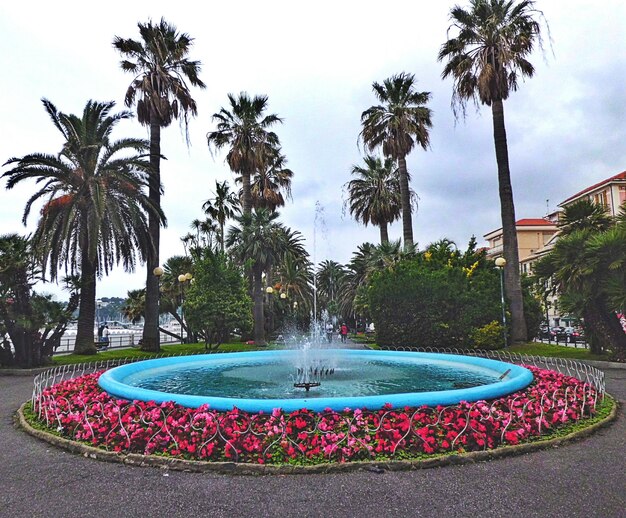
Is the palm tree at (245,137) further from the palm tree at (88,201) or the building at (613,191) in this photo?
the building at (613,191)

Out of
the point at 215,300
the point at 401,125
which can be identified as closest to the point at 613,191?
the point at 401,125

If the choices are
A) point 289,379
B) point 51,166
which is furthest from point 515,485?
point 51,166

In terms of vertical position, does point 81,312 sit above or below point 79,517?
above

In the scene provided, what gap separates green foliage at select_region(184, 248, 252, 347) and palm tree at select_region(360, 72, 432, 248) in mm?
12467

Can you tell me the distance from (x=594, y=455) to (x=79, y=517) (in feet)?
19.1

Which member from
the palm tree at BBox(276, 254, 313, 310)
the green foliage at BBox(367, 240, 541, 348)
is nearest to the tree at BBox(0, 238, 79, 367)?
the green foliage at BBox(367, 240, 541, 348)

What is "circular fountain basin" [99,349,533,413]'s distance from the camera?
6.71 m

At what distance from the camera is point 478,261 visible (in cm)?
2325

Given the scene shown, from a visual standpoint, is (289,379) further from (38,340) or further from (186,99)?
(186,99)

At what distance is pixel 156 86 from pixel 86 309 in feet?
41.9

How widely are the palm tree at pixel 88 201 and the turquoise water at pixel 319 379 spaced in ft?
25.4

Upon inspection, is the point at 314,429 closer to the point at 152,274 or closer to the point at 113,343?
the point at 152,274

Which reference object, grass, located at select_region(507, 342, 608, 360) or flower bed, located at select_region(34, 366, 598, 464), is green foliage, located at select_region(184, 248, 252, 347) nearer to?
grass, located at select_region(507, 342, 608, 360)

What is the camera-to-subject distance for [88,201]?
1984 cm
